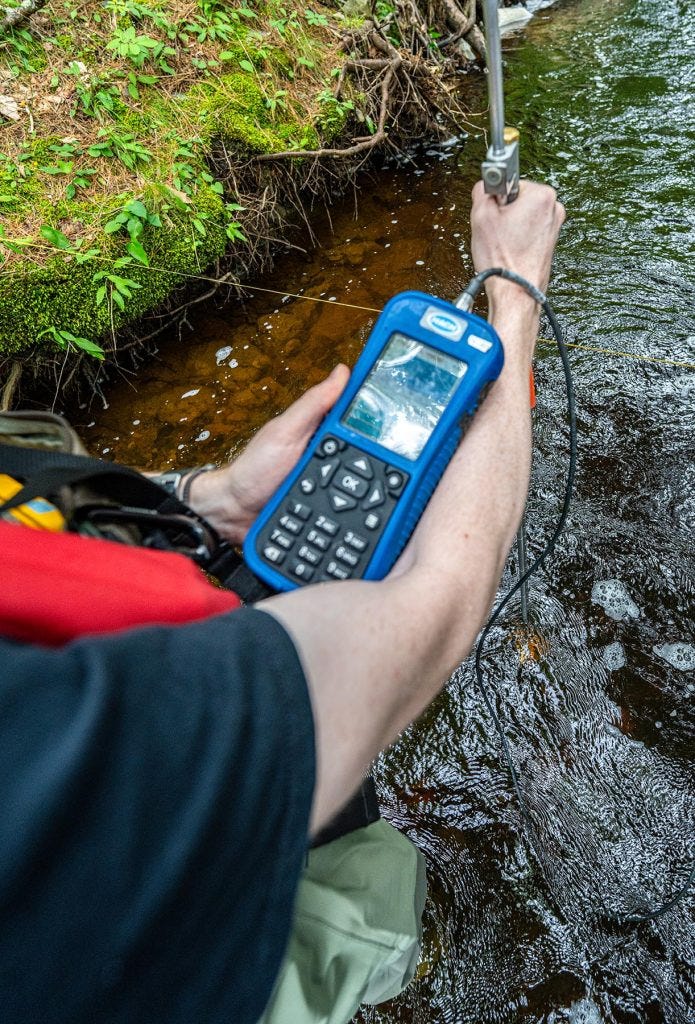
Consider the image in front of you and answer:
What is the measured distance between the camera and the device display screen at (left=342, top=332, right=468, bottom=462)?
1.28 metres

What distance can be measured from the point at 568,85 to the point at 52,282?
4.11 metres

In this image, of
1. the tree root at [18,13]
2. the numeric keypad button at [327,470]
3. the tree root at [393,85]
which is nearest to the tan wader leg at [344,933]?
the numeric keypad button at [327,470]

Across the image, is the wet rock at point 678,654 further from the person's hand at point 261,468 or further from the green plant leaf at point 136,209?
the green plant leaf at point 136,209

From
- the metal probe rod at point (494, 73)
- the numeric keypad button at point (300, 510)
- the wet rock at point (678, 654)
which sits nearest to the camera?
the metal probe rod at point (494, 73)

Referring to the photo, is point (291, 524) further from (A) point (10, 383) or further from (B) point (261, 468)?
(A) point (10, 383)

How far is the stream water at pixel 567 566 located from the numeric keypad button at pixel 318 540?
1175 millimetres

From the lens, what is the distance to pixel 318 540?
1.22 meters

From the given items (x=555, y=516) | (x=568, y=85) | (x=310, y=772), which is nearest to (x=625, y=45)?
(x=568, y=85)

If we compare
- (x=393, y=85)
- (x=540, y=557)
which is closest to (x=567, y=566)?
(x=540, y=557)

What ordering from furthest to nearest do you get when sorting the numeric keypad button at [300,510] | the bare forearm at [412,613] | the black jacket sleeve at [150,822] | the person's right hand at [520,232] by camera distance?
1. the person's right hand at [520,232]
2. the numeric keypad button at [300,510]
3. the bare forearm at [412,613]
4. the black jacket sleeve at [150,822]

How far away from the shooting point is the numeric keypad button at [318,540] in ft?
3.99

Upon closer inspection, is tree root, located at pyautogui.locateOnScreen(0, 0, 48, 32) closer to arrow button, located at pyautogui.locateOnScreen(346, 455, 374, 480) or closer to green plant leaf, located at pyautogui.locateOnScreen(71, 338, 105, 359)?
green plant leaf, located at pyautogui.locateOnScreen(71, 338, 105, 359)

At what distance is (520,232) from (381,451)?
54cm

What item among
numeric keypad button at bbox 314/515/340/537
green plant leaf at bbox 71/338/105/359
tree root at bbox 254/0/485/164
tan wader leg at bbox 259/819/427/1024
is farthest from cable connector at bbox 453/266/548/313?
tree root at bbox 254/0/485/164
